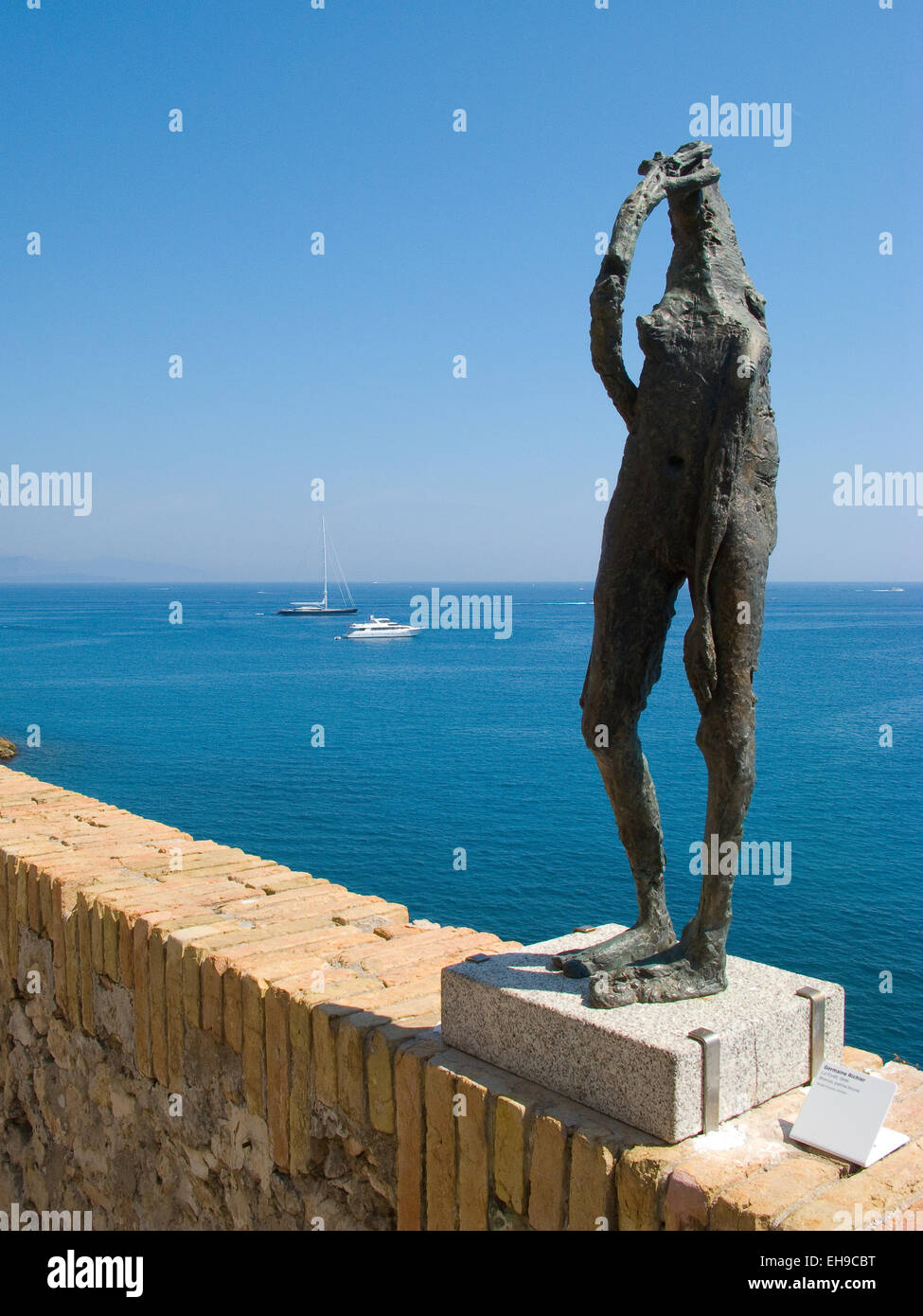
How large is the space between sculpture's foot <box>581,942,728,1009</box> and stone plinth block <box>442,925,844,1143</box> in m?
0.04

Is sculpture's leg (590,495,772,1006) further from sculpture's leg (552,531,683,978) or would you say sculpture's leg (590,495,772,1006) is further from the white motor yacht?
the white motor yacht

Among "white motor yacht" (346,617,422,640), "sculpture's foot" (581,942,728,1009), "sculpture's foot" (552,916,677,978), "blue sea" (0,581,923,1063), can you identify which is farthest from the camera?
"white motor yacht" (346,617,422,640)

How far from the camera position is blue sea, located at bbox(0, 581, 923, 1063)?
22141mm

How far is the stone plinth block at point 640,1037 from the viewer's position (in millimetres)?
3393

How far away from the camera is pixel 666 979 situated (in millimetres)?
3811

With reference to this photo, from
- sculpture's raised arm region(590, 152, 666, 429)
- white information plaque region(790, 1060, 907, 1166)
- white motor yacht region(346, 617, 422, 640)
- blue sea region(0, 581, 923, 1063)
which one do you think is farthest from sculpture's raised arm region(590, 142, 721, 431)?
white motor yacht region(346, 617, 422, 640)

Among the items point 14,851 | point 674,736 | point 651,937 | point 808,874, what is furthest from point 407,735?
point 651,937

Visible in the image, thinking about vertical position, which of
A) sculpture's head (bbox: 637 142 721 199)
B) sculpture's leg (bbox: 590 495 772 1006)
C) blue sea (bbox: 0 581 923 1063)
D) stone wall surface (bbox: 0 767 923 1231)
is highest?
sculpture's head (bbox: 637 142 721 199)

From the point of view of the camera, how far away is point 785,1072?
12.3 feet

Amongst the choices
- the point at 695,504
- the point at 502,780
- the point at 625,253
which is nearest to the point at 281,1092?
the point at 695,504

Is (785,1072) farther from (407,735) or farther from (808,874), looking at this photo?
(407,735)
